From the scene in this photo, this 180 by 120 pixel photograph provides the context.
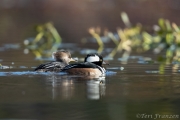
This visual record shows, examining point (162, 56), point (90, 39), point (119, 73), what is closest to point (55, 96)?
point (119, 73)

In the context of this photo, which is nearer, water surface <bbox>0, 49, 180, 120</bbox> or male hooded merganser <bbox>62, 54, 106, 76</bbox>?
water surface <bbox>0, 49, 180, 120</bbox>

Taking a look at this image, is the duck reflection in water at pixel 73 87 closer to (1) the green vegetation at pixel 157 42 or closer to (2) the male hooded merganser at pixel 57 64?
(2) the male hooded merganser at pixel 57 64

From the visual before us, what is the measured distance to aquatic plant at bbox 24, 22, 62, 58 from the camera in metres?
18.6

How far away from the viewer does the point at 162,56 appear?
54.9ft

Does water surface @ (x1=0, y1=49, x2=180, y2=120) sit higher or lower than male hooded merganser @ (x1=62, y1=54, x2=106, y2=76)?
lower

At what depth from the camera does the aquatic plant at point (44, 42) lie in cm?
1864

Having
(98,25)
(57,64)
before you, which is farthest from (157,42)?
(98,25)

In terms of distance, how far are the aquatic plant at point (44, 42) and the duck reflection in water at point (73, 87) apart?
590 cm

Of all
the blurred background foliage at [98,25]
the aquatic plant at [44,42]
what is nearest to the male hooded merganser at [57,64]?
the blurred background foliage at [98,25]

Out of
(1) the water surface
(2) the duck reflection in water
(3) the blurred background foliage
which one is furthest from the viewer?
(3) the blurred background foliage

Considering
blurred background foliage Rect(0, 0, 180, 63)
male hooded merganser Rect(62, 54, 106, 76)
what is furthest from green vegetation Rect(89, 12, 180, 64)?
male hooded merganser Rect(62, 54, 106, 76)

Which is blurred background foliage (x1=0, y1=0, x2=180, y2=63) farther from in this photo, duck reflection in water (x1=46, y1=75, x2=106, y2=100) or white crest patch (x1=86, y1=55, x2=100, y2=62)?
duck reflection in water (x1=46, y1=75, x2=106, y2=100)

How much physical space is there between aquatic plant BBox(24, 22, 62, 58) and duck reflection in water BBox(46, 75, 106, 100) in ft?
19.3

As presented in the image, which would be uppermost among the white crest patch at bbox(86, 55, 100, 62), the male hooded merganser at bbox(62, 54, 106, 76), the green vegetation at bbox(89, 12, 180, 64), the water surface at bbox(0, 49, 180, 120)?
the green vegetation at bbox(89, 12, 180, 64)
